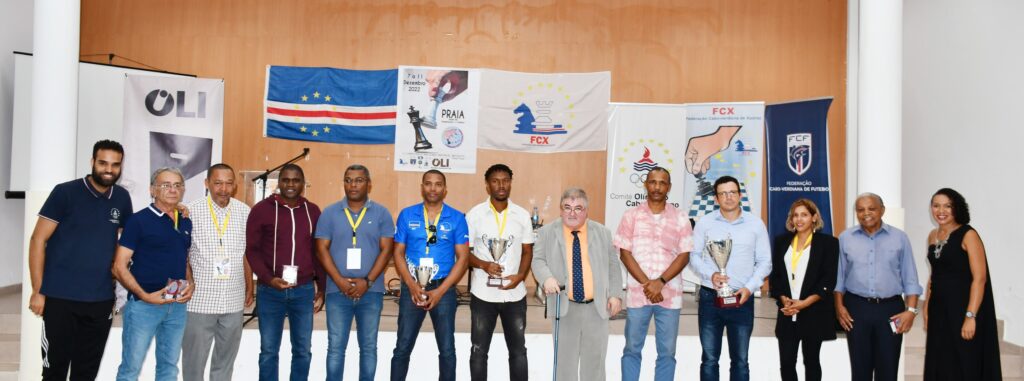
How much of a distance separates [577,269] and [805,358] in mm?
1422

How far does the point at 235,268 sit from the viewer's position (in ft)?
12.9

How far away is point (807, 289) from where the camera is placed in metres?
4.06

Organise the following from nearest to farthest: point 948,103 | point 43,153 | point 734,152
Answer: point 43,153 → point 948,103 → point 734,152

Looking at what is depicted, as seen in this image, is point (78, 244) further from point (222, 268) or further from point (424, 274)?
point (424, 274)

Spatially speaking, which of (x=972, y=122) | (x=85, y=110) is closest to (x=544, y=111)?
(x=972, y=122)

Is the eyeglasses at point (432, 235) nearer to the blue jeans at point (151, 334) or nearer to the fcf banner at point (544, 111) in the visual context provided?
the blue jeans at point (151, 334)

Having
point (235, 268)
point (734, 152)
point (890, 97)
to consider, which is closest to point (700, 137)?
point (734, 152)

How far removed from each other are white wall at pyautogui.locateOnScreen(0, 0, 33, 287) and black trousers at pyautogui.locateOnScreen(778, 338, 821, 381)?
7506 mm

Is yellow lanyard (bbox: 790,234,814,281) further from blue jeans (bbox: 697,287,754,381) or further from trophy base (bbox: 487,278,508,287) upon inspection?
trophy base (bbox: 487,278,508,287)

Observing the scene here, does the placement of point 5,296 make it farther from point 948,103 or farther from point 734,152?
point 948,103

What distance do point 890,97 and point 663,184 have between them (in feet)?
7.36

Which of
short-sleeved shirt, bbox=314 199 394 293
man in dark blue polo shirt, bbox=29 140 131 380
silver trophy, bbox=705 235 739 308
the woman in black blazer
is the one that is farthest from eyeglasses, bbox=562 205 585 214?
man in dark blue polo shirt, bbox=29 140 131 380

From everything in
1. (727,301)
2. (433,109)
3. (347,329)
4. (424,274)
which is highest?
(433,109)

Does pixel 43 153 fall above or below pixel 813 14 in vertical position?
below
